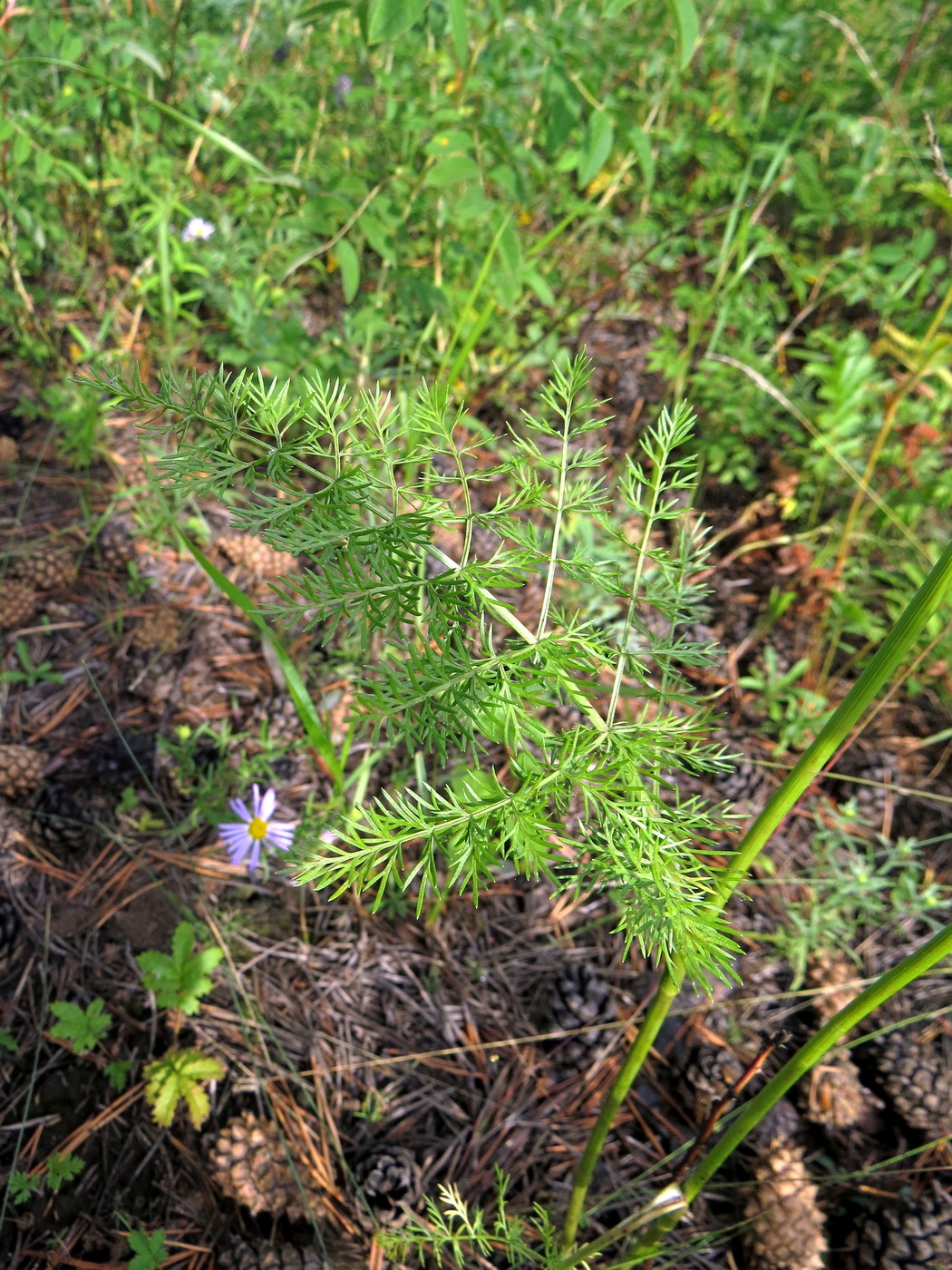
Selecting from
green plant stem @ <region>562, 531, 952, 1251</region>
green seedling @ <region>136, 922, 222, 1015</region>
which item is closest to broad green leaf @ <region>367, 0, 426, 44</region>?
green plant stem @ <region>562, 531, 952, 1251</region>

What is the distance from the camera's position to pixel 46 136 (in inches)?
104

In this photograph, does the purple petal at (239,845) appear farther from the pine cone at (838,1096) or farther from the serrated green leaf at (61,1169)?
the pine cone at (838,1096)

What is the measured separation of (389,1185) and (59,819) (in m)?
0.93

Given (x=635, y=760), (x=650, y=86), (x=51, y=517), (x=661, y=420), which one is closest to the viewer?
(x=635, y=760)

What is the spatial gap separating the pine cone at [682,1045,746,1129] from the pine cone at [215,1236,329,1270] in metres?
0.70

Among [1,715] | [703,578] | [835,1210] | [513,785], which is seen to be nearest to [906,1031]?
[835,1210]

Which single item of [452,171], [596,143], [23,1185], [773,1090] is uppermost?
[596,143]

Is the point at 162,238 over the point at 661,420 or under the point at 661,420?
under

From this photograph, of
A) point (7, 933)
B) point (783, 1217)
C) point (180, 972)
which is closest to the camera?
point (783, 1217)

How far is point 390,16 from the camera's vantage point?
1.52 meters

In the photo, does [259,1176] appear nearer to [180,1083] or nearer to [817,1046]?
[180,1083]

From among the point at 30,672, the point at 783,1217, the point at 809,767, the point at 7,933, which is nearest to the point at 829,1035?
the point at 809,767

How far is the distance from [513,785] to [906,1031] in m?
0.92

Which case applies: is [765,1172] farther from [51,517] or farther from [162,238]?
[162,238]
